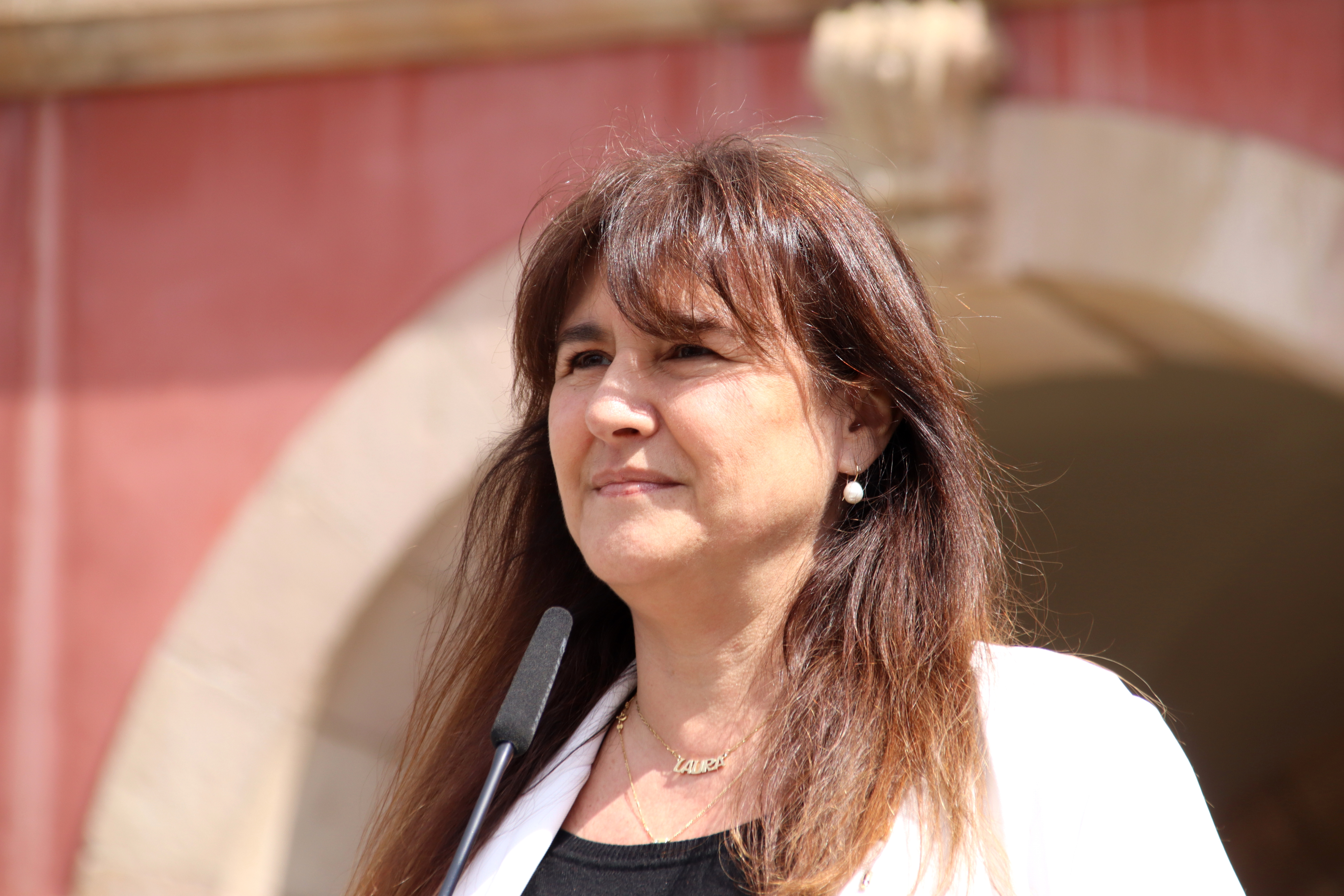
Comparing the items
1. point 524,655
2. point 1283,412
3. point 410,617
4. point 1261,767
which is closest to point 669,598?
point 524,655

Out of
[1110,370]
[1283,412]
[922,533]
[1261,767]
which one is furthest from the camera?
[1261,767]

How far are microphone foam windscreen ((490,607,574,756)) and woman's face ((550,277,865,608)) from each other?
0.08 meters

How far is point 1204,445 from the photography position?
16.4ft

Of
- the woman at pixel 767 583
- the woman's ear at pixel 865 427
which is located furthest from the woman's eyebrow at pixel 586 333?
the woman's ear at pixel 865 427

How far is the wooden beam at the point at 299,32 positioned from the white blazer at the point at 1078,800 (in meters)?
2.34

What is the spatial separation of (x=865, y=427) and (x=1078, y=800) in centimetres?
53

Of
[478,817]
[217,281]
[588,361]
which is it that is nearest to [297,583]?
[217,281]

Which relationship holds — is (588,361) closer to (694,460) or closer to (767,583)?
(694,460)

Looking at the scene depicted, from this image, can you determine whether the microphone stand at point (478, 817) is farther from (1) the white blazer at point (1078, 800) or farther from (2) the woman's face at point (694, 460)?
(1) the white blazer at point (1078, 800)

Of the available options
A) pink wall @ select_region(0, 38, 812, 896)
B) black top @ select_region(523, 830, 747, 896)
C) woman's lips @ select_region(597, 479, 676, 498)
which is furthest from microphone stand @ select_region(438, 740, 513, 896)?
pink wall @ select_region(0, 38, 812, 896)

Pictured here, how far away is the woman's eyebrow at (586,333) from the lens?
5.57ft

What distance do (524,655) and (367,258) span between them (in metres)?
2.38

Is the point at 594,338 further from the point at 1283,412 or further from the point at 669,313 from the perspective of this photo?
the point at 1283,412

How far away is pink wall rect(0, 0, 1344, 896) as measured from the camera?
12.2 ft
